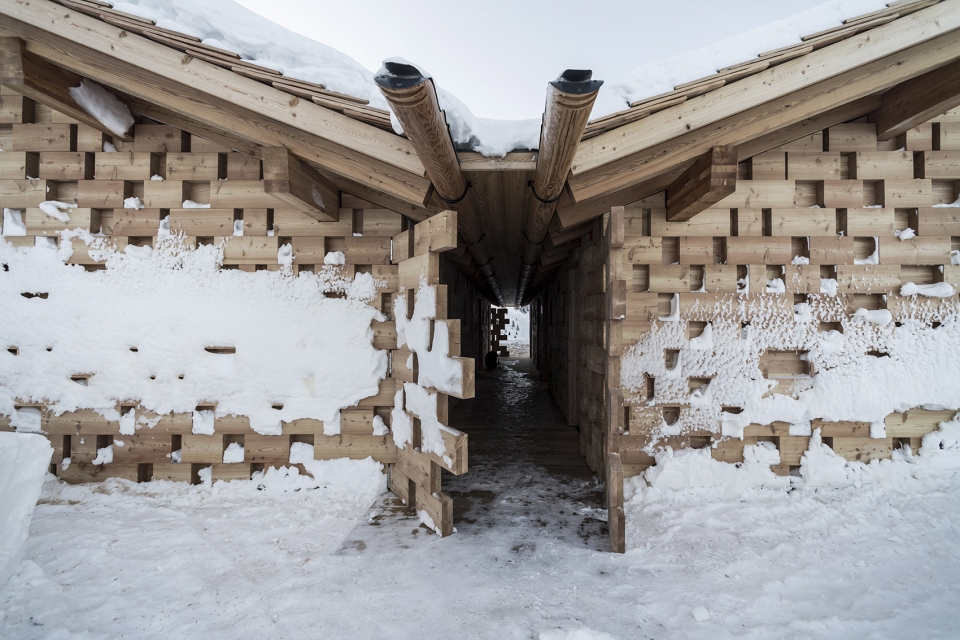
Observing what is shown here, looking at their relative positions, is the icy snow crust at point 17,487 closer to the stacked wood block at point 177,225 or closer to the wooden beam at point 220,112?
the stacked wood block at point 177,225

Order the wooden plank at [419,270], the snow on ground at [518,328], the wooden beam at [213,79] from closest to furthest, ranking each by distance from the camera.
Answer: the wooden beam at [213,79] < the wooden plank at [419,270] < the snow on ground at [518,328]

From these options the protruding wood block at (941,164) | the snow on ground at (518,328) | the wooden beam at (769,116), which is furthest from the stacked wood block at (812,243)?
the snow on ground at (518,328)

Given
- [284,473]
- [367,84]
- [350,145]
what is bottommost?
[284,473]

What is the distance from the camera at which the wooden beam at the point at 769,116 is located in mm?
2803

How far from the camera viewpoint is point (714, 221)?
11.7 feet

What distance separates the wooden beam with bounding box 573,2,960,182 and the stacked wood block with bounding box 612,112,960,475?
0.96 metres

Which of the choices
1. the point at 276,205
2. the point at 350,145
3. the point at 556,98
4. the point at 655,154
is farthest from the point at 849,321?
the point at 276,205

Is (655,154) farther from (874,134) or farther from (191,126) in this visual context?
(191,126)

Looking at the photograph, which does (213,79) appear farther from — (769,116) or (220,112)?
(769,116)

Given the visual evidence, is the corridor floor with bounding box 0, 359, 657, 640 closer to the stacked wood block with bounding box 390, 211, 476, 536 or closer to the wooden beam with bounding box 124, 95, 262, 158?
the stacked wood block with bounding box 390, 211, 476, 536

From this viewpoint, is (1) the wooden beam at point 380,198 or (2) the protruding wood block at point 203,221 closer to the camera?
(1) the wooden beam at point 380,198

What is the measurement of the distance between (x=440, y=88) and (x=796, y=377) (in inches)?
150

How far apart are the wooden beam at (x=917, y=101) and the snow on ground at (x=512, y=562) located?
2.73 metres

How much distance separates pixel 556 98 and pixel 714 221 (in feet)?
8.27
